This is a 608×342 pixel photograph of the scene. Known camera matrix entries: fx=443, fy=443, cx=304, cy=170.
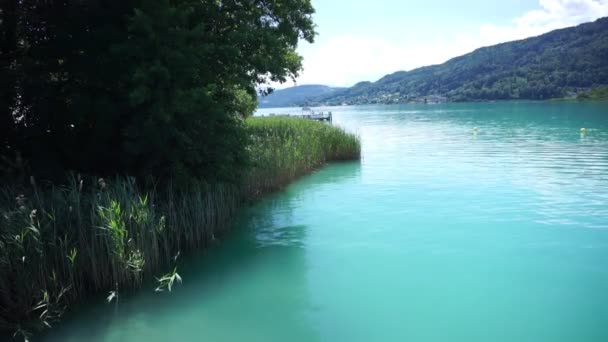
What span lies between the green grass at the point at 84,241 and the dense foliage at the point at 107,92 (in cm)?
81

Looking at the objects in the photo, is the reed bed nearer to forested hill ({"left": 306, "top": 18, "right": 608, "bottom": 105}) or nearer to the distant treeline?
the distant treeline

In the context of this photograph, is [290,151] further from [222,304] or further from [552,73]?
[552,73]

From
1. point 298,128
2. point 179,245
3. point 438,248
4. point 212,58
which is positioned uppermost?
point 212,58

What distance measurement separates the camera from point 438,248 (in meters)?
10.1

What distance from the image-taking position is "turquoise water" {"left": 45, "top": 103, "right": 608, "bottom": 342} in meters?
6.65

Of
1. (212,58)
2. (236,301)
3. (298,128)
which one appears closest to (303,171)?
(298,128)

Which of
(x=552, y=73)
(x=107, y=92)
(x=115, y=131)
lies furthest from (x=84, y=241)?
(x=552, y=73)

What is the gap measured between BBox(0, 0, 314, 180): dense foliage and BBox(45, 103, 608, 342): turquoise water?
2740mm

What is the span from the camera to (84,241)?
721 centimetres

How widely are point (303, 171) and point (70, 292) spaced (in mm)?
13663

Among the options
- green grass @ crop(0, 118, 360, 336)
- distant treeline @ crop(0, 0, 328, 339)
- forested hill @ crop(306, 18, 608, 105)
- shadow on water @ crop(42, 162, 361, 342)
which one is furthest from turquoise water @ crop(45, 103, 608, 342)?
forested hill @ crop(306, 18, 608, 105)

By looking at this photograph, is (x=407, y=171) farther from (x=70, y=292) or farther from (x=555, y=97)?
(x=555, y=97)

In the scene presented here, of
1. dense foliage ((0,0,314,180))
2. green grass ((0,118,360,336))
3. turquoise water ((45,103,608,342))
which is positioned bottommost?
turquoise water ((45,103,608,342))

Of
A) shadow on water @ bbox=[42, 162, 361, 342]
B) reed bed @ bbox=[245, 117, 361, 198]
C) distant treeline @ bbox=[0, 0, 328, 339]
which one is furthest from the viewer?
reed bed @ bbox=[245, 117, 361, 198]
